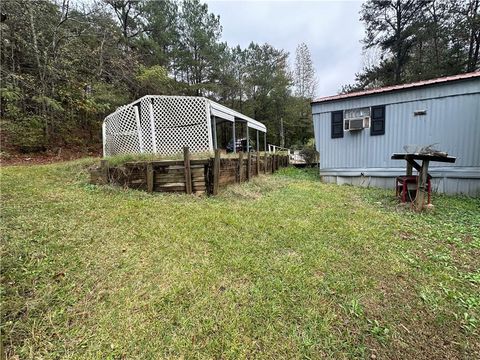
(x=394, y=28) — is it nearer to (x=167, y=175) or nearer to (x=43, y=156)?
(x=167, y=175)

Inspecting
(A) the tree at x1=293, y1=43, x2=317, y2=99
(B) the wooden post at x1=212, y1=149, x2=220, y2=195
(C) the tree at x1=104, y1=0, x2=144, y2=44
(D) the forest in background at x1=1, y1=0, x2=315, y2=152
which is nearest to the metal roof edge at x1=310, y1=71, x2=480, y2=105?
(B) the wooden post at x1=212, y1=149, x2=220, y2=195

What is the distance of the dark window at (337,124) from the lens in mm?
8086

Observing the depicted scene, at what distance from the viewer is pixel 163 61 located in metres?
15.7

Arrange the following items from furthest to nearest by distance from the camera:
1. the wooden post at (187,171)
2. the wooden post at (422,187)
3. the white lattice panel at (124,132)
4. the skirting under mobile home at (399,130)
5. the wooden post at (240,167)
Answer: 1. the white lattice panel at (124,132)
2. the wooden post at (240,167)
3. the skirting under mobile home at (399,130)
4. the wooden post at (187,171)
5. the wooden post at (422,187)

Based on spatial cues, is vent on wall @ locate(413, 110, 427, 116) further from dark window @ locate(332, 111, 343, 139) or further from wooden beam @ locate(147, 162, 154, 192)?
wooden beam @ locate(147, 162, 154, 192)

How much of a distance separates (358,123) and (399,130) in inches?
46.6

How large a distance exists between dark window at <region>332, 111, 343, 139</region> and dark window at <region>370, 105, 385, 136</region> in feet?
3.14

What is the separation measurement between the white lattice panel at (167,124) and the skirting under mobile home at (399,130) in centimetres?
432

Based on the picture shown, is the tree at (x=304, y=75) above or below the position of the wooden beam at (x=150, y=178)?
above

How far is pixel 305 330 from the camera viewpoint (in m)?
1.83

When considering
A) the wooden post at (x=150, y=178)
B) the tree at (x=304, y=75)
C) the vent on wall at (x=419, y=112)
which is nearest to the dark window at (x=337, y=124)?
the vent on wall at (x=419, y=112)

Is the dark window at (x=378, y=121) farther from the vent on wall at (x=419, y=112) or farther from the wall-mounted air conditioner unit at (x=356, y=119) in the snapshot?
the vent on wall at (x=419, y=112)

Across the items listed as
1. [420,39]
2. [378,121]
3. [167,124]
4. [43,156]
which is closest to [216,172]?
[167,124]

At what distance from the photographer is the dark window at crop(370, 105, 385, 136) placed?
24.2 feet
